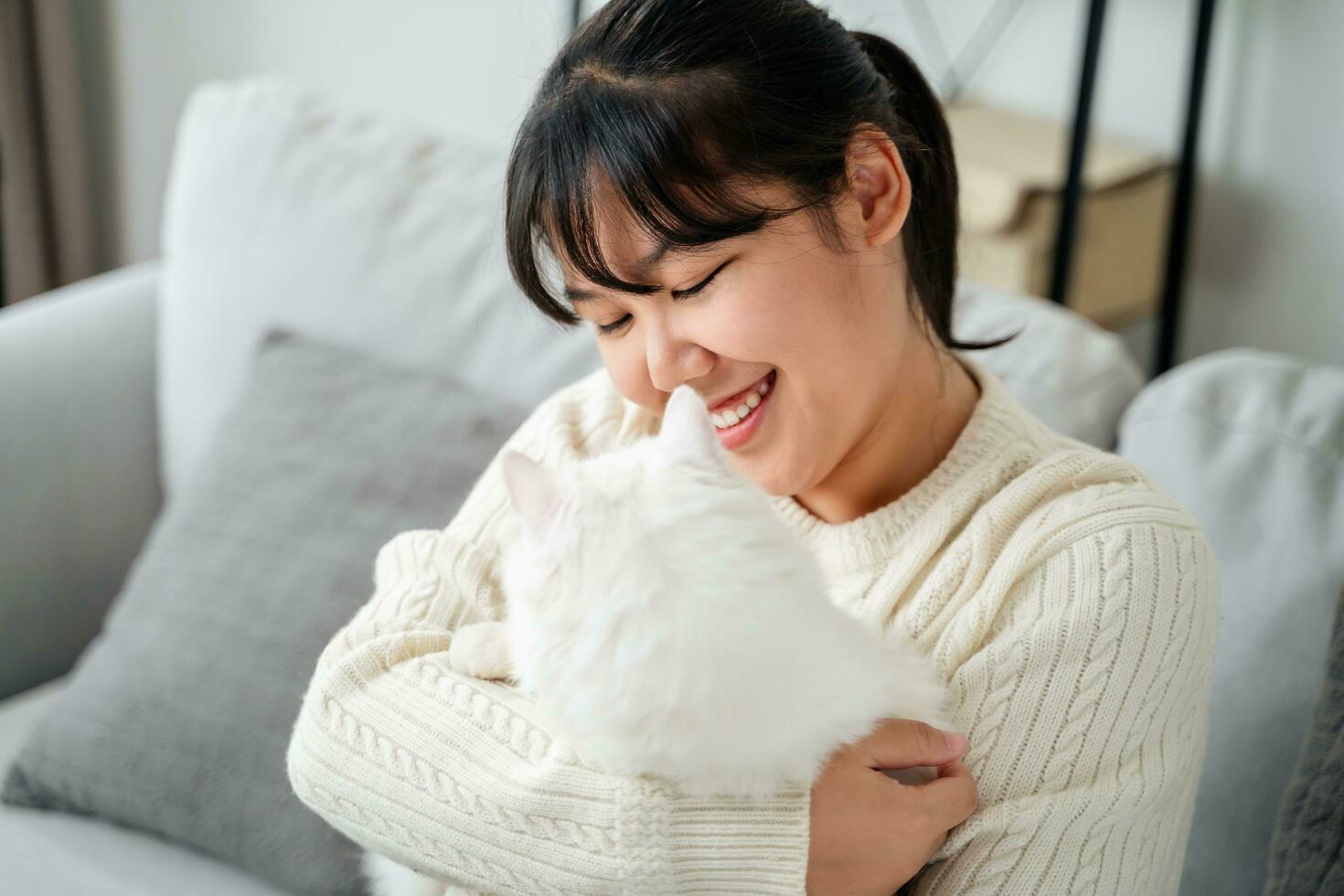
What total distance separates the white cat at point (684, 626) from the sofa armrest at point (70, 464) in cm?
119

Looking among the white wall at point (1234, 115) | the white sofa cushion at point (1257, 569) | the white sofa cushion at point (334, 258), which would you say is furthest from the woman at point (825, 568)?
the white wall at point (1234, 115)

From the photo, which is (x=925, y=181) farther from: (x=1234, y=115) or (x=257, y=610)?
(x=1234, y=115)

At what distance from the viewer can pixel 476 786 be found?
1014 mm

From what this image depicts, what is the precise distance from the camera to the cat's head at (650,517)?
2.90 feet

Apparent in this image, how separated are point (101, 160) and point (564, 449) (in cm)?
274

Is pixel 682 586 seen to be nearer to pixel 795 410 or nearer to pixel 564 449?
pixel 795 410

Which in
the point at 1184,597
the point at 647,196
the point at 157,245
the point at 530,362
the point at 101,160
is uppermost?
the point at 647,196

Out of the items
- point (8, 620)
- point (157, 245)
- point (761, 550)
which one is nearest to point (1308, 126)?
point (761, 550)

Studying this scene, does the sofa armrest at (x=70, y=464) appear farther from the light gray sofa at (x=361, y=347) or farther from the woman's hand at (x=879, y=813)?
the woman's hand at (x=879, y=813)

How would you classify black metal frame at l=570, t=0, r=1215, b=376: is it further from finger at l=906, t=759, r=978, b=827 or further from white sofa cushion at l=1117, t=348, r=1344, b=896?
finger at l=906, t=759, r=978, b=827

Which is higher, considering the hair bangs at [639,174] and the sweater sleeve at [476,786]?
the hair bangs at [639,174]

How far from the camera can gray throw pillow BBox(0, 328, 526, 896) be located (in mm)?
1483

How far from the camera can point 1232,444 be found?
1.40m

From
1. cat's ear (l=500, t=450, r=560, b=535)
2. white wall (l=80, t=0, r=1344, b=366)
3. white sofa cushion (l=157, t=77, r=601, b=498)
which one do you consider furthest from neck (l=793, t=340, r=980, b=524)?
white wall (l=80, t=0, r=1344, b=366)
